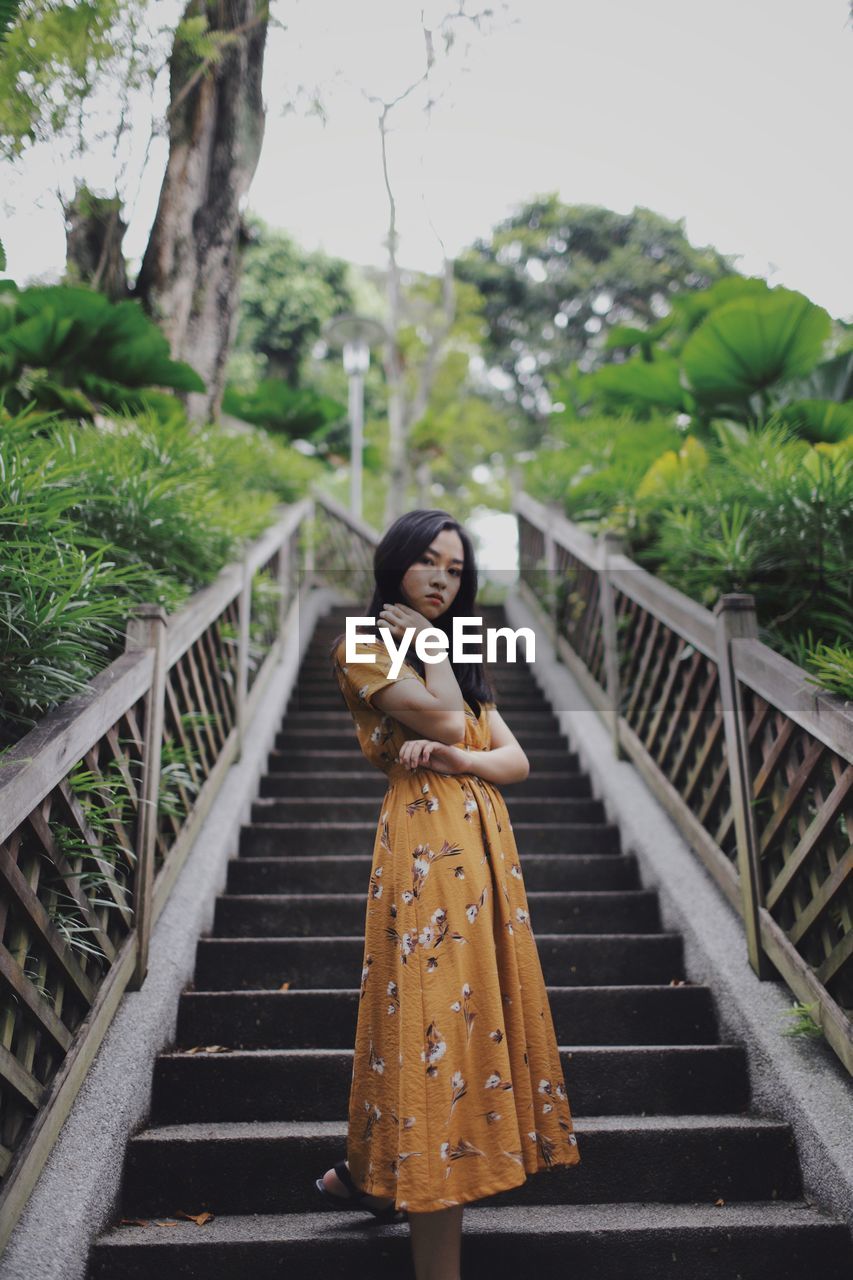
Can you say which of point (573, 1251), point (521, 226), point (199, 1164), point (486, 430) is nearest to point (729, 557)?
point (573, 1251)

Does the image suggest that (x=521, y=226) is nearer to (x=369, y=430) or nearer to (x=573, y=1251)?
(x=369, y=430)

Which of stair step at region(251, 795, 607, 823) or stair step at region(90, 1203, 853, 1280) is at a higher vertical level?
stair step at region(251, 795, 607, 823)

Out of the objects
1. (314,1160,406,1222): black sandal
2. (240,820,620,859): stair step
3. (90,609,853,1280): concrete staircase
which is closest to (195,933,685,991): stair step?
(90,609,853,1280): concrete staircase

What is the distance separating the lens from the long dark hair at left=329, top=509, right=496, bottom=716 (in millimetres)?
1796

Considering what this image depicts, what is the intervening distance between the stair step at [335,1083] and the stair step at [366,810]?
56.4 inches

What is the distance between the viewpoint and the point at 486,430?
18.4m

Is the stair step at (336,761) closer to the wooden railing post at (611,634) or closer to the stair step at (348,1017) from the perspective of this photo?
the wooden railing post at (611,634)

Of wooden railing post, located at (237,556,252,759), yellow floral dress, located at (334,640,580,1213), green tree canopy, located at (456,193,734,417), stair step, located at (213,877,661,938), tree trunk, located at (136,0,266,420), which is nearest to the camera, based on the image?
yellow floral dress, located at (334,640,580,1213)

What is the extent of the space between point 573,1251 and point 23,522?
6.45ft

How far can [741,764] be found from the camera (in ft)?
8.46

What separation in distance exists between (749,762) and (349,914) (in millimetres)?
1322

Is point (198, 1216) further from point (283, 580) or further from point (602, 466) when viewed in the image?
point (602, 466)

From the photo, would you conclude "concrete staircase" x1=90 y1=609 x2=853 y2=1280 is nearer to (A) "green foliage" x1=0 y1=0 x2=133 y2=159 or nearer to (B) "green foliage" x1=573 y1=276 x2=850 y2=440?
(B) "green foliage" x1=573 y1=276 x2=850 y2=440

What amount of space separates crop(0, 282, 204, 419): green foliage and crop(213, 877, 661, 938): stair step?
241 cm
